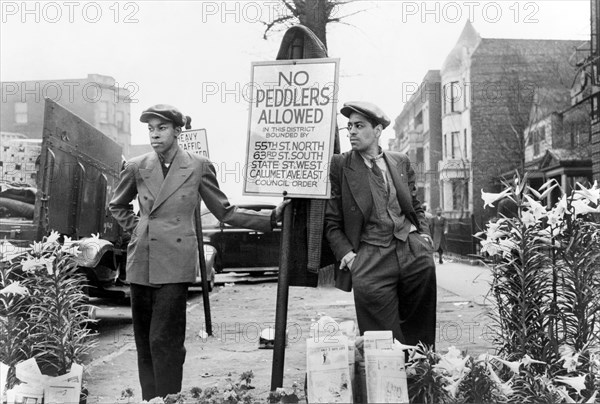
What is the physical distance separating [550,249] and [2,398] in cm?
319

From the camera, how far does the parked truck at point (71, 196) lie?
8016 mm

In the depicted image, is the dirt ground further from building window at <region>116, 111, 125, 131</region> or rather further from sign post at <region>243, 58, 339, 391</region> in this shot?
building window at <region>116, 111, 125, 131</region>

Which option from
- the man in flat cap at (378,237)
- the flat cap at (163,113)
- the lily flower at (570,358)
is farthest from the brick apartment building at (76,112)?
the lily flower at (570,358)

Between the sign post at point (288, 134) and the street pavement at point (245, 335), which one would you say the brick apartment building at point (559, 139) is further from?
the sign post at point (288, 134)

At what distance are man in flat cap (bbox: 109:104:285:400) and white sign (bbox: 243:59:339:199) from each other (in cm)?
27

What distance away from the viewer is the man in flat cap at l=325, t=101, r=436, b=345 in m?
4.87

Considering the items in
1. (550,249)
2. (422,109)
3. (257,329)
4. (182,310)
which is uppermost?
(422,109)

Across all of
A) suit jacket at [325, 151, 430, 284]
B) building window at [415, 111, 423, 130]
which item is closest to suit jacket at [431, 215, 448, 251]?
suit jacket at [325, 151, 430, 284]

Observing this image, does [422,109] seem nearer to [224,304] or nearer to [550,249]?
[224,304]

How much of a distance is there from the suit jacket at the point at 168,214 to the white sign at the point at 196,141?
15.1 ft

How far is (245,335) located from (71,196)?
113 inches

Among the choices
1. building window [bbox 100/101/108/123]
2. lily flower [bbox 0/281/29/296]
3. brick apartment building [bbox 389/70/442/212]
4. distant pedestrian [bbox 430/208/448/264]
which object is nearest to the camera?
lily flower [bbox 0/281/29/296]

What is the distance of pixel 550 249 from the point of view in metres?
4.24

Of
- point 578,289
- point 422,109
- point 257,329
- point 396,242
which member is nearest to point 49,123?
point 257,329
